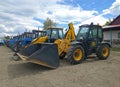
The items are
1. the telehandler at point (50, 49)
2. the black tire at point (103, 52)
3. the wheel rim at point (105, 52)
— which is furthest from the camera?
the wheel rim at point (105, 52)

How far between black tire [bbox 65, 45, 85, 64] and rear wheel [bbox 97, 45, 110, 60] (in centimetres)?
149

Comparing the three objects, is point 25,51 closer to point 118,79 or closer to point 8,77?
point 8,77

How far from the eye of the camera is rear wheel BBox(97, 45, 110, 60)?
10.8 meters

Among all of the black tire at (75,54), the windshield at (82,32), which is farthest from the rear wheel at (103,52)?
the black tire at (75,54)

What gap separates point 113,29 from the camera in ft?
82.8

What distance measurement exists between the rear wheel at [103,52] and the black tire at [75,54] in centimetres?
149

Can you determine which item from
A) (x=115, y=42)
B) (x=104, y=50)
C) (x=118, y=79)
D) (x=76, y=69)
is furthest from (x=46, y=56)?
(x=115, y=42)

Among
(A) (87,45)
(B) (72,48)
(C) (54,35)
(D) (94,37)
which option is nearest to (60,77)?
(B) (72,48)

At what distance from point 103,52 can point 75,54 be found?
252 cm

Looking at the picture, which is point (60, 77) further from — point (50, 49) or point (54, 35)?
point (54, 35)

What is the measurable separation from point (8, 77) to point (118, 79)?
434 cm

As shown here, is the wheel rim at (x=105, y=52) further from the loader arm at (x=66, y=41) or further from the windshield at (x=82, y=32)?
the loader arm at (x=66, y=41)

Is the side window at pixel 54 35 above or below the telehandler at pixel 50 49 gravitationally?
above

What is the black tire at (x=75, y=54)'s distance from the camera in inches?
364
